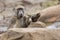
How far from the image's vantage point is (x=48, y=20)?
187 inches

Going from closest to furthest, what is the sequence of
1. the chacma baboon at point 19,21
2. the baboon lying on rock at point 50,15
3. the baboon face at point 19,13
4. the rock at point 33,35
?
the rock at point 33,35 → the baboon face at point 19,13 → the chacma baboon at point 19,21 → the baboon lying on rock at point 50,15

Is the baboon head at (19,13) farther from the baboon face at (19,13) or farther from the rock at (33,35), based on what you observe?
the rock at (33,35)

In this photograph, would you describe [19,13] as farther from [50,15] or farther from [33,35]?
[33,35]

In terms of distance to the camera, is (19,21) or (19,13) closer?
(19,13)

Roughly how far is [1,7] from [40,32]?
4.32 meters

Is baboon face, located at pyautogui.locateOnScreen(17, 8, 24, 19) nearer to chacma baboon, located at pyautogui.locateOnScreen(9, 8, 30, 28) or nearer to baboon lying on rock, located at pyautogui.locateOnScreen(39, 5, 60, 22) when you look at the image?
chacma baboon, located at pyautogui.locateOnScreen(9, 8, 30, 28)

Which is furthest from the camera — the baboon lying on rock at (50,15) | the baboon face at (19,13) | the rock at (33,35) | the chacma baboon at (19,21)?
the baboon lying on rock at (50,15)

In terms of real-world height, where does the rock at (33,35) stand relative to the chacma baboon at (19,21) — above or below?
above

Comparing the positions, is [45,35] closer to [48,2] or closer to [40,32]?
[40,32]

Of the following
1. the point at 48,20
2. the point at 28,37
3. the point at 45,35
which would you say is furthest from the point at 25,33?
the point at 48,20

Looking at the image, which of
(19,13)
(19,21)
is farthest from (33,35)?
(19,21)

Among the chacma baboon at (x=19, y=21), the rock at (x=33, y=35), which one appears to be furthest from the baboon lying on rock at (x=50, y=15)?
the rock at (x=33, y=35)

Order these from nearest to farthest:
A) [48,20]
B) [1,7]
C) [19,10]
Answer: [19,10]
[48,20]
[1,7]

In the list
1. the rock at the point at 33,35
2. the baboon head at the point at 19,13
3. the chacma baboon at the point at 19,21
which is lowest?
the chacma baboon at the point at 19,21
